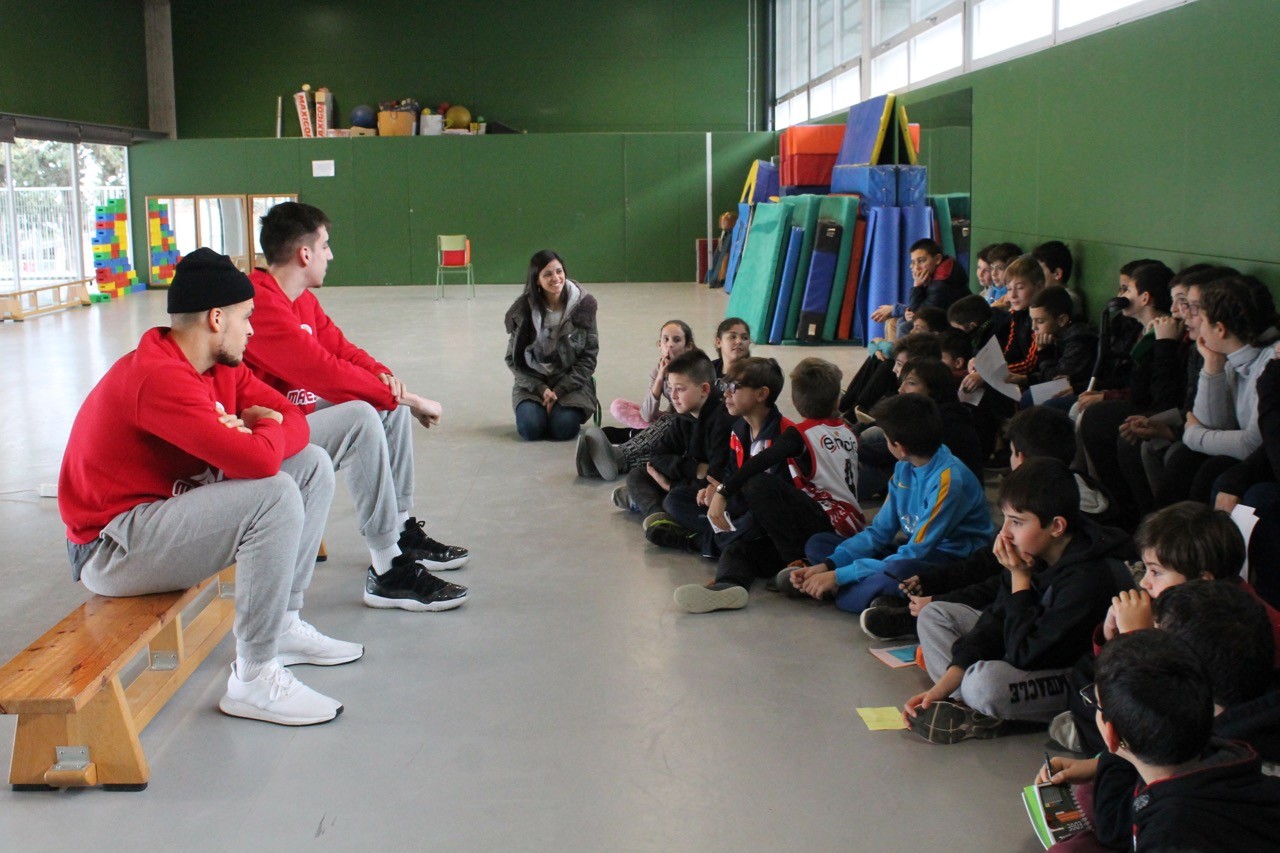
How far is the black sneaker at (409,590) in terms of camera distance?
3.96m

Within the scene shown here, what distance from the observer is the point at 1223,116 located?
514cm

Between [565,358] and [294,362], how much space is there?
2906mm

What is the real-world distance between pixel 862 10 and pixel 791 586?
11359 mm

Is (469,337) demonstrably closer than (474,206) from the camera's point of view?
Yes

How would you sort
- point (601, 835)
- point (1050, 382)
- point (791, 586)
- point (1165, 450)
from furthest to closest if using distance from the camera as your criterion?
point (1050, 382)
point (1165, 450)
point (791, 586)
point (601, 835)

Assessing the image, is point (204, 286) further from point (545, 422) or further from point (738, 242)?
point (738, 242)

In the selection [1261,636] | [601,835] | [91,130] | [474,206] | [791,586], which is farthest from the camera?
[474,206]

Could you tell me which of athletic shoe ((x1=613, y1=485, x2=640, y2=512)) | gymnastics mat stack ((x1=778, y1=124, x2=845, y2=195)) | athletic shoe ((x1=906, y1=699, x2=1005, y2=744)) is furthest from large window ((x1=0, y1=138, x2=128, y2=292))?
athletic shoe ((x1=906, y1=699, x2=1005, y2=744))

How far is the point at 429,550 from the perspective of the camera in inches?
175

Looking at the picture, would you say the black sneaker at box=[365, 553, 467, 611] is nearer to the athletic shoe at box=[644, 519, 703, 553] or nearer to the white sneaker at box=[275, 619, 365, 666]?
the white sneaker at box=[275, 619, 365, 666]

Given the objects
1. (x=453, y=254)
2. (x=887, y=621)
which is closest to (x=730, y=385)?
(x=887, y=621)

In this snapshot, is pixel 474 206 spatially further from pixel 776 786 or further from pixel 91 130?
pixel 776 786

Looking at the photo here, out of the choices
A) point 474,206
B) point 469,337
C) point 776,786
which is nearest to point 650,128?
point 474,206

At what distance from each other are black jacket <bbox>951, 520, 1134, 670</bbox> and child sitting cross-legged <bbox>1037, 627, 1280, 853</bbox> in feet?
2.79
